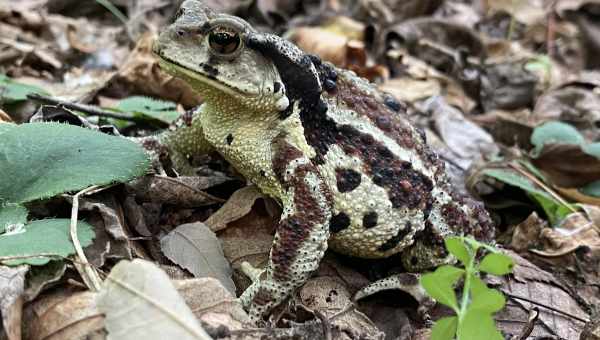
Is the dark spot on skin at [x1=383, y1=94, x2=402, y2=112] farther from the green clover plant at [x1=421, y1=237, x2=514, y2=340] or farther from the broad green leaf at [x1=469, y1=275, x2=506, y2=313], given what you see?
the broad green leaf at [x1=469, y1=275, x2=506, y2=313]

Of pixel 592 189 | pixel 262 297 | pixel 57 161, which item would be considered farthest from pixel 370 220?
pixel 592 189

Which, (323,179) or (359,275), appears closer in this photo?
(323,179)

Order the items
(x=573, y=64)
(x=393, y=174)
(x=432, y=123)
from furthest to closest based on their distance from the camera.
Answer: (x=573, y=64) → (x=432, y=123) → (x=393, y=174)

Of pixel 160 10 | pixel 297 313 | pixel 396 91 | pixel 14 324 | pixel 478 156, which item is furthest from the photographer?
pixel 160 10

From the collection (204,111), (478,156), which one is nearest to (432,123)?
(478,156)

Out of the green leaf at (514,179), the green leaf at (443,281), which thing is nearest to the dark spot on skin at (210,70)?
the green leaf at (443,281)

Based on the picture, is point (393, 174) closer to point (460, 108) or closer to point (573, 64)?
point (460, 108)
